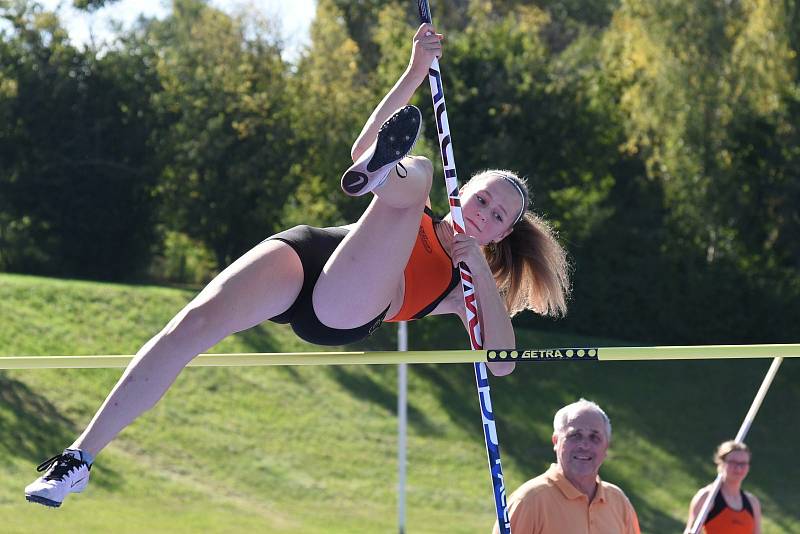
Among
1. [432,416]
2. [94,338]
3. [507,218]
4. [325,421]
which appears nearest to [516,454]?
[432,416]

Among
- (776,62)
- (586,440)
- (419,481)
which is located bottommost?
(586,440)

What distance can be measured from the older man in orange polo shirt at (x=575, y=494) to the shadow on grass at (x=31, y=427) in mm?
6664

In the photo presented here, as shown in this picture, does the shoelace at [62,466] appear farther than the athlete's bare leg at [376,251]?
No

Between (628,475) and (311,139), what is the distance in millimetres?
6389

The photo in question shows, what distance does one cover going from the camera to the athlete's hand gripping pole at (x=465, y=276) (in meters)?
3.31

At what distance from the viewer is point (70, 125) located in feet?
50.0

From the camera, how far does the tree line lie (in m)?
14.6

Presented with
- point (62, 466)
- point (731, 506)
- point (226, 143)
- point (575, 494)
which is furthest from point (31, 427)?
point (62, 466)

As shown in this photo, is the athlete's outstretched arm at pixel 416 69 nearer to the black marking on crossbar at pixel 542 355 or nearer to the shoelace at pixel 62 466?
the black marking on crossbar at pixel 542 355

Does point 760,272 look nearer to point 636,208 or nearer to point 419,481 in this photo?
point 636,208

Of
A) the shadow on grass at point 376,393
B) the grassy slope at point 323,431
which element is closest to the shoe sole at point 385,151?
the grassy slope at point 323,431

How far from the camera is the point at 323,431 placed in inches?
456

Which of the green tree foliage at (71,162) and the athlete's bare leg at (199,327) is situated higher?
the green tree foliage at (71,162)

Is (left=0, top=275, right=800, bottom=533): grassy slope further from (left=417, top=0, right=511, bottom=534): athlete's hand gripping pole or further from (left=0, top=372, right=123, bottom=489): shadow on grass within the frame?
(left=417, top=0, right=511, bottom=534): athlete's hand gripping pole
